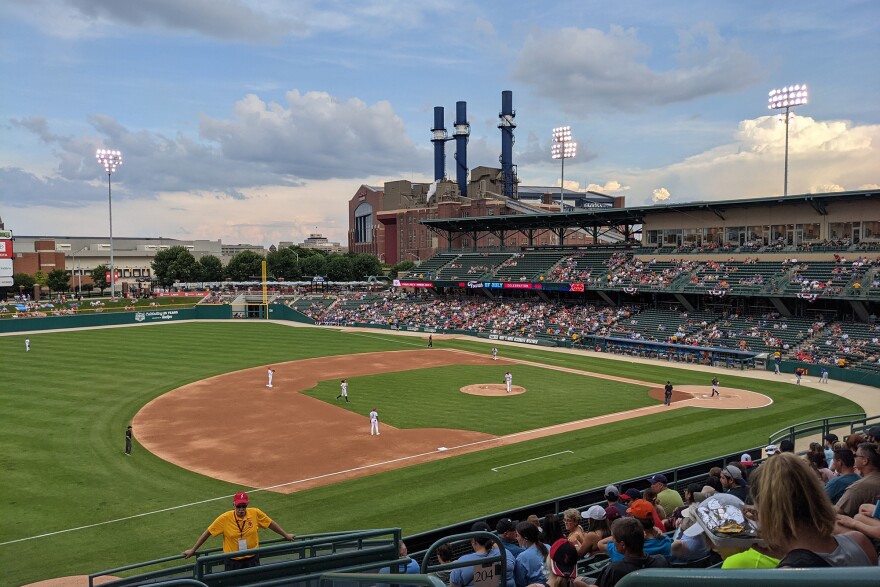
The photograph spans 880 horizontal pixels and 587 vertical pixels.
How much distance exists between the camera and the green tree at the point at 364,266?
392 feet

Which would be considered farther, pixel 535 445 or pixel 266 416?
pixel 266 416

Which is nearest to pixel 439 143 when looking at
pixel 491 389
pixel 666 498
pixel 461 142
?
pixel 461 142

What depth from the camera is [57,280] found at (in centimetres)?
11062

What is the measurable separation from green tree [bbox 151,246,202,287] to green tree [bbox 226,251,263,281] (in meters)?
6.23

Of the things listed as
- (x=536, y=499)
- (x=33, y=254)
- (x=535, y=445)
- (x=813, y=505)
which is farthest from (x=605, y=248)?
(x=33, y=254)

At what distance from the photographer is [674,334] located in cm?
4906

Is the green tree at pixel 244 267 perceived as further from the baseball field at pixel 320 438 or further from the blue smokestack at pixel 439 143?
the baseball field at pixel 320 438

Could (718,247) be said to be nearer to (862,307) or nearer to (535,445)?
(862,307)

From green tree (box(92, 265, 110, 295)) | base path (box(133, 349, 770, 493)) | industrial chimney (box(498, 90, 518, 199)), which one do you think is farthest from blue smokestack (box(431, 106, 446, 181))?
base path (box(133, 349, 770, 493))

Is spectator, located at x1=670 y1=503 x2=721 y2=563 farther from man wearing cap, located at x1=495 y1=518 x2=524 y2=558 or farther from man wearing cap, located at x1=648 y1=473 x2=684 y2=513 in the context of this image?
man wearing cap, located at x1=648 y1=473 x2=684 y2=513

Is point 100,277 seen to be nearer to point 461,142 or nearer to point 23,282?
point 23,282

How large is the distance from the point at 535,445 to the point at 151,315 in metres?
66.6

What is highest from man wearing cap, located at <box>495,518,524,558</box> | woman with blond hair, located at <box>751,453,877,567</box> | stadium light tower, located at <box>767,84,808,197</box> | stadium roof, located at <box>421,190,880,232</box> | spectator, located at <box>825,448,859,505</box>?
stadium light tower, located at <box>767,84,808,197</box>

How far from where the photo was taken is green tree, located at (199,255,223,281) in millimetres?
118562
